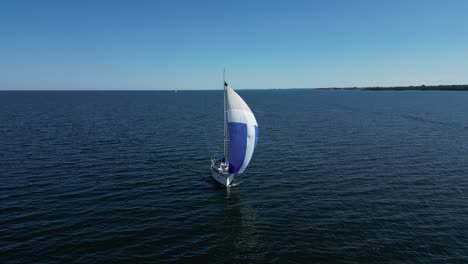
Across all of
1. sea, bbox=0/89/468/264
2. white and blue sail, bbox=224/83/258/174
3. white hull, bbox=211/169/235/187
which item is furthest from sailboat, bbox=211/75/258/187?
sea, bbox=0/89/468/264

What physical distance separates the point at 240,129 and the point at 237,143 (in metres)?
1.84

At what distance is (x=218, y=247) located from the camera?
91.6ft

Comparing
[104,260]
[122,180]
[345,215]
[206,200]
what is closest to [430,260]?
[345,215]

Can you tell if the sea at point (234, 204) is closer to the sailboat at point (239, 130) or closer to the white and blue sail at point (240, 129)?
the sailboat at point (239, 130)

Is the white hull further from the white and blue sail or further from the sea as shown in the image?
the white and blue sail

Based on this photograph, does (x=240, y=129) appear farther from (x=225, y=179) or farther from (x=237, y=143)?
(x=225, y=179)

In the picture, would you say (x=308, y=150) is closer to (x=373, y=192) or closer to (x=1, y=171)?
(x=373, y=192)

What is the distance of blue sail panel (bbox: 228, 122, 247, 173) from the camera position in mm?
39625

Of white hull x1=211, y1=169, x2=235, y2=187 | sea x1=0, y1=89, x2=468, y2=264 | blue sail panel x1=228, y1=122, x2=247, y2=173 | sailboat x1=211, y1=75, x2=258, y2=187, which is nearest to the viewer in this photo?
sea x1=0, y1=89, x2=468, y2=264

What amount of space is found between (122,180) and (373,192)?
33.6 meters

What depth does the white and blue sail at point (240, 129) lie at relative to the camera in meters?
39.5

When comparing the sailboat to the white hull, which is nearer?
the sailboat

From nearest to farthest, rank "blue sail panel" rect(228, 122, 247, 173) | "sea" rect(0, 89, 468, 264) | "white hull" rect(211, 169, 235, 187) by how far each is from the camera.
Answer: "sea" rect(0, 89, 468, 264), "blue sail panel" rect(228, 122, 247, 173), "white hull" rect(211, 169, 235, 187)

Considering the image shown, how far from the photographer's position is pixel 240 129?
3966 cm
